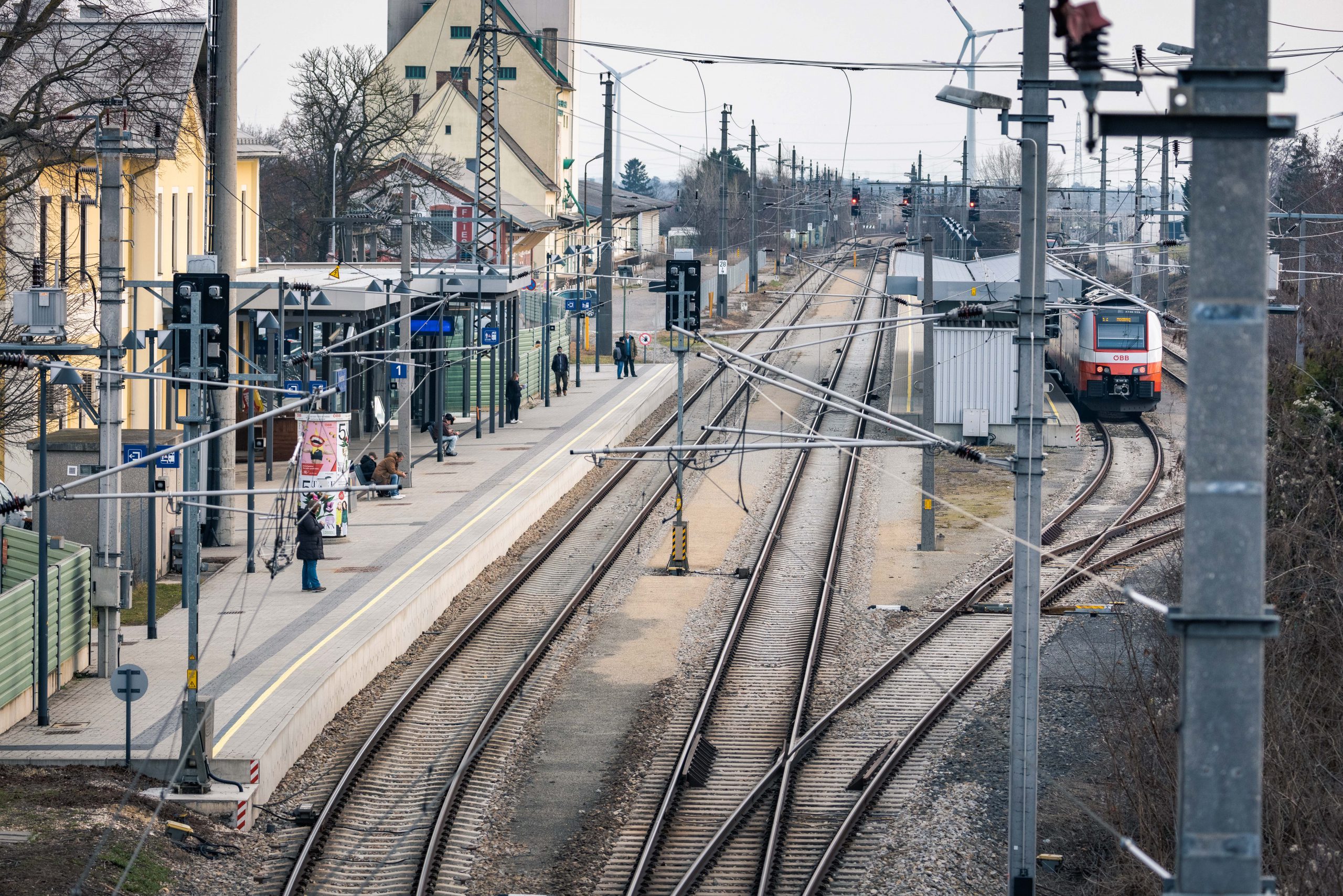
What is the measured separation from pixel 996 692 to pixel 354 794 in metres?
7.93

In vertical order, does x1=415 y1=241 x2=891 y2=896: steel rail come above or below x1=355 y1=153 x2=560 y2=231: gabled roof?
below

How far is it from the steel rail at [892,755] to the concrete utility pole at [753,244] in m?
47.7

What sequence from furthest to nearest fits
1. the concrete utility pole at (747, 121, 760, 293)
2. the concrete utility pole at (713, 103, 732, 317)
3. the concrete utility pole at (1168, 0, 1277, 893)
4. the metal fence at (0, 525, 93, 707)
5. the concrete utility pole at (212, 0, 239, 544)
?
the concrete utility pole at (747, 121, 760, 293)
the concrete utility pole at (713, 103, 732, 317)
the concrete utility pole at (212, 0, 239, 544)
the metal fence at (0, 525, 93, 707)
the concrete utility pole at (1168, 0, 1277, 893)

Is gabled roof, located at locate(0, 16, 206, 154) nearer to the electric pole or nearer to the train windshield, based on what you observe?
the train windshield

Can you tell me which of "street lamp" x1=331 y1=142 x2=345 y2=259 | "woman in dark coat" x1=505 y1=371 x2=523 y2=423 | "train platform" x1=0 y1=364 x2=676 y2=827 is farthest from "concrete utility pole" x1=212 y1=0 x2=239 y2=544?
"woman in dark coat" x1=505 y1=371 x2=523 y2=423

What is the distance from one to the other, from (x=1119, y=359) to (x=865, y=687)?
903 inches

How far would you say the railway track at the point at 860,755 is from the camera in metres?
13.9

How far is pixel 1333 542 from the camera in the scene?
14914mm

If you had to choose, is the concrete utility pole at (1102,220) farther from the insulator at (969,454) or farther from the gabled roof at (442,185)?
the insulator at (969,454)

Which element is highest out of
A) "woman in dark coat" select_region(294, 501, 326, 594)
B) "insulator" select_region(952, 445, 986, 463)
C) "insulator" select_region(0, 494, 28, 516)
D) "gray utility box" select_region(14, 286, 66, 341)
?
"gray utility box" select_region(14, 286, 66, 341)

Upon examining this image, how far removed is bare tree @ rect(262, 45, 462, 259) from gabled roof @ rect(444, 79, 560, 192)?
10021 mm

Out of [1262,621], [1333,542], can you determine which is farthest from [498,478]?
[1262,621]

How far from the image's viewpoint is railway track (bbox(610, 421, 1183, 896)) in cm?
1385

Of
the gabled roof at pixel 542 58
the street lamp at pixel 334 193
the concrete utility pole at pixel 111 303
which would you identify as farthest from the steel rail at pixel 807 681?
the gabled roof at pixel 542 58
